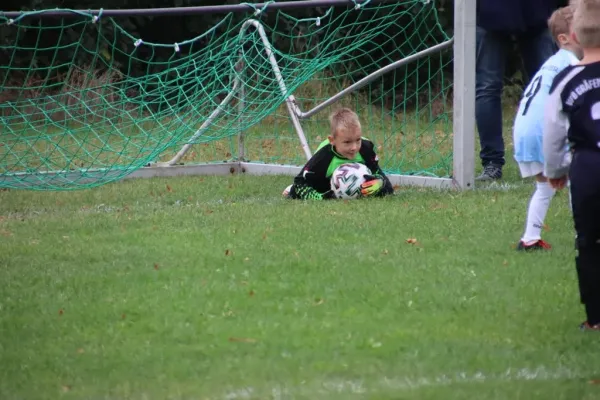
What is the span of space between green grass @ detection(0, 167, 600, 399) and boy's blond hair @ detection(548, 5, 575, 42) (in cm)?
115

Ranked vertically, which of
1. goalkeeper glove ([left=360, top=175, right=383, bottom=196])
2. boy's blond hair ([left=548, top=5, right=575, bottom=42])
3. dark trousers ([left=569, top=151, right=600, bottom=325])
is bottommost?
goalkeeper glove ([left=360, top=175, right=383, bottom=196])

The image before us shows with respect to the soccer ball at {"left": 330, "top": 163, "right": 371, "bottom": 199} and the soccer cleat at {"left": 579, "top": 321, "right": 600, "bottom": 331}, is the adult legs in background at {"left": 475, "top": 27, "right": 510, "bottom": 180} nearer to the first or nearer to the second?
the soccer ball at {"left": 330, "top": 163, "right": 371, "bottom": 199}

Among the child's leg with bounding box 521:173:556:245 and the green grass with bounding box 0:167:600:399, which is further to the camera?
the child's leg with bounding box 521:173:556:245

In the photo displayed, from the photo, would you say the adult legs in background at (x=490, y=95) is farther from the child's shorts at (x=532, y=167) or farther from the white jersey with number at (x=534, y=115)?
the child's shorts at (x=532, y=167)

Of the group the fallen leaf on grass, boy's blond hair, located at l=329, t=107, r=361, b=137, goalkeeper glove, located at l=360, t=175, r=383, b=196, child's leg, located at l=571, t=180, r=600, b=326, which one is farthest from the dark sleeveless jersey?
boy's blond hair, located at l=329, t=107, r=361, b=137

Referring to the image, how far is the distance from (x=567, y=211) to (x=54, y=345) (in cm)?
385

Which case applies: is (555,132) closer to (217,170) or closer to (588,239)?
(588,239)

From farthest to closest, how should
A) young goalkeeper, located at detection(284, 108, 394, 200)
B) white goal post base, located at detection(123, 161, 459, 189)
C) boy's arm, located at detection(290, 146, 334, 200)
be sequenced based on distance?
1. white goal post base, located at detection(123, 161, 459, 189)
2. boy's arm, located at detection(290, 146, 334, 200)
3. young goalkeeper, located at detection(284, 108, 394, 200)

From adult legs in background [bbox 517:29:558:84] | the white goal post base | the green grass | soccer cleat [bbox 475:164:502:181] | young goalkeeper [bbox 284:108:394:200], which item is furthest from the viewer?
the white goal post base

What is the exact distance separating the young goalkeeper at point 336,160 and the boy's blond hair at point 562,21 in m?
2.18

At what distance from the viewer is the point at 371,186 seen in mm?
8094

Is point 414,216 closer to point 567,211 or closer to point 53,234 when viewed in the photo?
point 567,211

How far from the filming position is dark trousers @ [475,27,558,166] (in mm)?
8906

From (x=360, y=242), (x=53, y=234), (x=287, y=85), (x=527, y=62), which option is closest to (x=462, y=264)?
(x=360, y=242)
